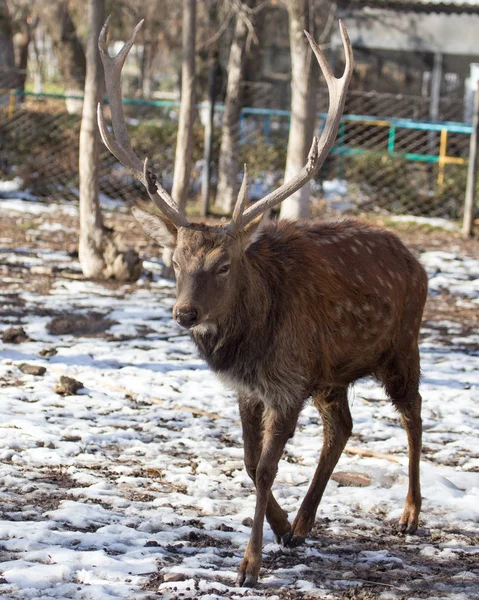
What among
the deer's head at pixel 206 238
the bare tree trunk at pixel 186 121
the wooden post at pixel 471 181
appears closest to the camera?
the deer's head at pixel 206 238

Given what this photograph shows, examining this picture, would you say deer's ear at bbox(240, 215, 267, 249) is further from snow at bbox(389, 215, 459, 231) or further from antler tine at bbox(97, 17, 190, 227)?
snow at bbox(389, 215, 459, 231)

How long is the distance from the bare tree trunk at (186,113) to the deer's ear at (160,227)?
5.41m

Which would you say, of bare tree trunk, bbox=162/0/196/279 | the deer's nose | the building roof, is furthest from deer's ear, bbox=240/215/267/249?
the building roof

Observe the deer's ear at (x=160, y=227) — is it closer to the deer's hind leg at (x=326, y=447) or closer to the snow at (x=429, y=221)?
the deer's hind leg at (x=326, y=447)

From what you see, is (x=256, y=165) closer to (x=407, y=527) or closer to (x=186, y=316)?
(x=407, y=527)

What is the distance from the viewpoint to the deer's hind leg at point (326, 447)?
4.63 m

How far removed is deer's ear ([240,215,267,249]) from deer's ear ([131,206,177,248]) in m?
0.35

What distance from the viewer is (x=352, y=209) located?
49.8 feet

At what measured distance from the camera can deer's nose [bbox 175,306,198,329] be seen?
4.14 meters

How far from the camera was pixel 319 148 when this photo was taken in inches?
193

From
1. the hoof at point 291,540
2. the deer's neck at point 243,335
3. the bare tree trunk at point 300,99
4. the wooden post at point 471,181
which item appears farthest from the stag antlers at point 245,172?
the wooden post at point 471,181

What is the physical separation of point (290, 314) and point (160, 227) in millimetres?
762

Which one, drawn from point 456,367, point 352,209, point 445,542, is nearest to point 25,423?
point 445,542

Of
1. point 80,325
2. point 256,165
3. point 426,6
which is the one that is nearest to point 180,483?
point 80,325
